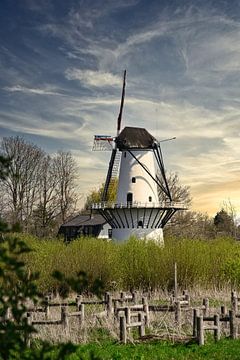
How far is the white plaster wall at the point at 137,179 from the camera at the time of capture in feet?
105

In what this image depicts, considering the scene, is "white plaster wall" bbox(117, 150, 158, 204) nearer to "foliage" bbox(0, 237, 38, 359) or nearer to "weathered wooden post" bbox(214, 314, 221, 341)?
"weathered wooden post" bbox(214, 314, 221, 341)

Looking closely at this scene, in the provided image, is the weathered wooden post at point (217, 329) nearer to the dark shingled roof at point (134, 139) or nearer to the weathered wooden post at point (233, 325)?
the weathered wooden post at point (233, 325)

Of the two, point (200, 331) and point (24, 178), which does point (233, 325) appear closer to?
point (200, 331)

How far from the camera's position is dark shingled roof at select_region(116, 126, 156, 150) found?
33.0 metres

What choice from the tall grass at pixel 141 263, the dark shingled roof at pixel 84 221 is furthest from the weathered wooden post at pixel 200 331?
the dark shingled roof at pixel 84 221

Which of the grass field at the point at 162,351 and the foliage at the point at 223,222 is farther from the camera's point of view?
the foliage at the point at 223,222

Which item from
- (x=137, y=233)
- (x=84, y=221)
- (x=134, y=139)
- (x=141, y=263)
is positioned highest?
(x=134, y=139)

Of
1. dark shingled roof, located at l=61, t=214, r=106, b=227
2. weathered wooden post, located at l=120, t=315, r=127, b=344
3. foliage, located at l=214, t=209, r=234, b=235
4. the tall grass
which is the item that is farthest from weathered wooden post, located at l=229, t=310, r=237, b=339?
→ foliage, located at l=214, t=209, r=234, b=235

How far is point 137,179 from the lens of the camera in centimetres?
3219

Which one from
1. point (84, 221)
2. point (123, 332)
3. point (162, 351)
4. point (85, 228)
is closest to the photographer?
point (162, 351)

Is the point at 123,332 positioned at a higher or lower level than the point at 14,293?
lower

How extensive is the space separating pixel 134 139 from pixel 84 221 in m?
13.9

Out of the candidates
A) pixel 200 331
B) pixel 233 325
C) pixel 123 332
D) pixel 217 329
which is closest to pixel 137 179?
pixel 233 325

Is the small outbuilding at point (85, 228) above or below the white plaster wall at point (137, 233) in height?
above
